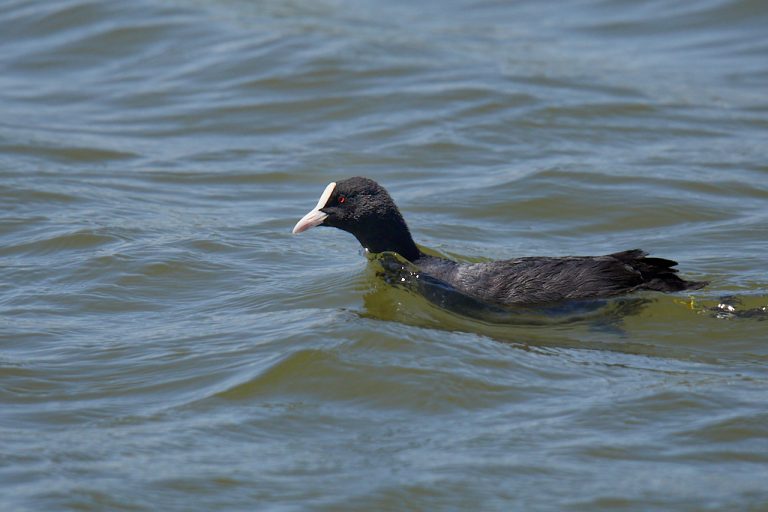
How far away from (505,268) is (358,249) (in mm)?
2055

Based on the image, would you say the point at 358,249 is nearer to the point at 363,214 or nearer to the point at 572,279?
the point at 363,214

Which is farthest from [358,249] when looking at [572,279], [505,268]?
[572,279]

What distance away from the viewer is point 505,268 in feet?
24.0

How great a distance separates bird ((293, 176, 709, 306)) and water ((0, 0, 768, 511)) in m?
0.18

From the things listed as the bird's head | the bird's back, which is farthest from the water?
the bird's head

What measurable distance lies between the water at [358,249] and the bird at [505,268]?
0.18 m

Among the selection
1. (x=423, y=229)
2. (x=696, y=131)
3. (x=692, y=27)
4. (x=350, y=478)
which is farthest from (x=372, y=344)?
(x=692, y=27)

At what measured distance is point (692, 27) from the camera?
15.8 m

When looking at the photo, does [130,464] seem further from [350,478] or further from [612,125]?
[612,125]

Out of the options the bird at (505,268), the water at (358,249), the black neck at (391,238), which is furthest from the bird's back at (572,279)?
the black neck at (391,238)

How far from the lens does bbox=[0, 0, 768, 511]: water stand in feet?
17.5

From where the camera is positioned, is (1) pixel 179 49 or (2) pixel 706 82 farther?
(1) pixel 179 49

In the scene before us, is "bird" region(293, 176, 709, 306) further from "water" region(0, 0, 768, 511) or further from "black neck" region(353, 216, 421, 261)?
"water" region(0, 0, 768, 511)

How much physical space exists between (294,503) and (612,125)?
8006 mm
